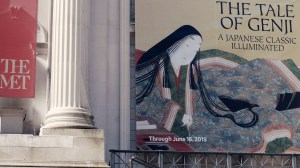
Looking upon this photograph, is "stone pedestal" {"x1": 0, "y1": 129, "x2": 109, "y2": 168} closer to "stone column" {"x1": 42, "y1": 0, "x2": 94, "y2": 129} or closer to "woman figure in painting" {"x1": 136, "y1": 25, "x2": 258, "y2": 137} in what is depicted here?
"stone column" {"x1": 42, "y1": 0, "x2": 94, "y2": 129}

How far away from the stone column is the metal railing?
89.1 inches

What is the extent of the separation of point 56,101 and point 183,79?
14.1 feet

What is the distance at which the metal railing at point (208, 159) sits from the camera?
21.6 meters

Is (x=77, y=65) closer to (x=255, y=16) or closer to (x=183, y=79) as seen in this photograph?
(x=183, y=79)

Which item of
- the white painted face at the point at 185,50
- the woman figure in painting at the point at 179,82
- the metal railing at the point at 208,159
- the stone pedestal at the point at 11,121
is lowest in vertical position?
the metal railing at the point at 208,159

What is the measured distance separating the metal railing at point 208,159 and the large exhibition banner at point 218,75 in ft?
0.63

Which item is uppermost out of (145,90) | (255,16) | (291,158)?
(255,16)

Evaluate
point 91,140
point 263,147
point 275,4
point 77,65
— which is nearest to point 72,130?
point 91,140

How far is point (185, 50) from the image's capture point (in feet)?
75.8

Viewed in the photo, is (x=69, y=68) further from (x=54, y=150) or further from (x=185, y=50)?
(x=185, y=50)

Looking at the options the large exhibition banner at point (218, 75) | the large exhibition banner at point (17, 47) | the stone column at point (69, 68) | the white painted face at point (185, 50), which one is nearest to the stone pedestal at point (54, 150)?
the stone column at point (69, 68)

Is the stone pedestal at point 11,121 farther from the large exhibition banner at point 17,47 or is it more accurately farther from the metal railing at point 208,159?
the metal railing at point 208,159

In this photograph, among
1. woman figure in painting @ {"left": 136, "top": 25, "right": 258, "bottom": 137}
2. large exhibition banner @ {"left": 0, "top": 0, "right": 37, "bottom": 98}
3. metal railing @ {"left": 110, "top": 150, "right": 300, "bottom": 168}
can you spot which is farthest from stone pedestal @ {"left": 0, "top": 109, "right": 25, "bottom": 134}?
woman figure in painting @ {"left": 136, "top": 25, "right": 258, "bottom": 137}

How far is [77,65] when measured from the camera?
20.1 meters
